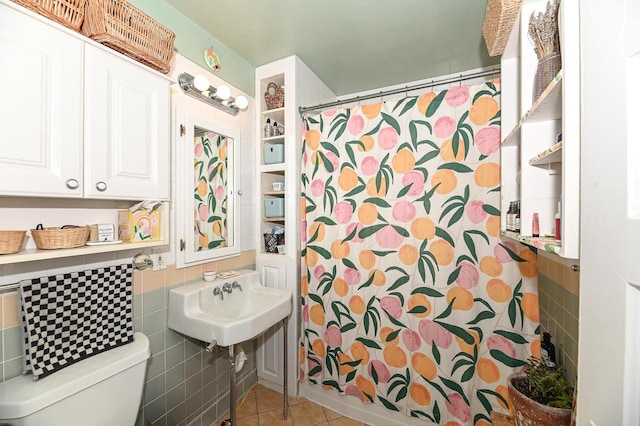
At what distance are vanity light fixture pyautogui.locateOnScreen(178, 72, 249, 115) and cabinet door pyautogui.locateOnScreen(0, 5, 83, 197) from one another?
2.01 ft

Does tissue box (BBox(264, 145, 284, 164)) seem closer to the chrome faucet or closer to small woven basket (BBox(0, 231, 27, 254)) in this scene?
the chrome faucet

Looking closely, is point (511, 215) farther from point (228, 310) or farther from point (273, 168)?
point (228, 310)

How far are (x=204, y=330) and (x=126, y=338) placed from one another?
32cm

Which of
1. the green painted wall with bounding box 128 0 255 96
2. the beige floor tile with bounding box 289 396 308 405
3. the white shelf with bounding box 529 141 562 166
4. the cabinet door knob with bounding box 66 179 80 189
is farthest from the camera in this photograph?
the beige floor tile with bounding box 289 396 308 405

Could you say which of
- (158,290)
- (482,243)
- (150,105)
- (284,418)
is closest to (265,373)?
(284,418)

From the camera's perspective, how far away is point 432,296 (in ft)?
5.08

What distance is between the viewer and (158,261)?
142cm

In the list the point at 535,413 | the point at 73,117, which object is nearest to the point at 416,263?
the point at 535,413

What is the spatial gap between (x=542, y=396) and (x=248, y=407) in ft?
5.63

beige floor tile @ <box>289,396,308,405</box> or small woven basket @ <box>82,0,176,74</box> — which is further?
beige floor tile @ <box>289,396,308,405</box>

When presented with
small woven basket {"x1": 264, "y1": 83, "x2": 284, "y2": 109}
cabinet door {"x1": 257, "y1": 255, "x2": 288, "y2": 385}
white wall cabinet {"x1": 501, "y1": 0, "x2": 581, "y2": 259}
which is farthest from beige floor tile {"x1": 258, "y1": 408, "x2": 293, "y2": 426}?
small woven basket {"x1": 264, "y1": 83, "x2": 284, "y2": 109}

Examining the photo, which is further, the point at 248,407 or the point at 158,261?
the point at 248,407

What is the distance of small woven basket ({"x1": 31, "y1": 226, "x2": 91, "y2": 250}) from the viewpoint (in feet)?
2.99

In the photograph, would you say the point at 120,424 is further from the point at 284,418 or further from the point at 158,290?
the point at 284,418
